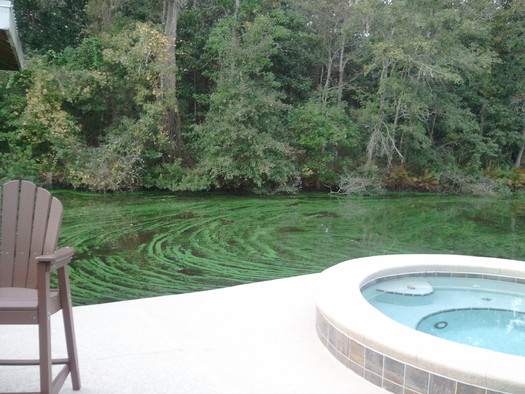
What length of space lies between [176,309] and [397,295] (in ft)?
5.73

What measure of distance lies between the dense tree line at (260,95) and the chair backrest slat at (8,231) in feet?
30.6

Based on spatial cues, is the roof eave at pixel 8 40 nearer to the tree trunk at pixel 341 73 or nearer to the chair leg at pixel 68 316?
the chair leg at pixel 68 316

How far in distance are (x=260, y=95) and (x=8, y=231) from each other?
10.4 meters

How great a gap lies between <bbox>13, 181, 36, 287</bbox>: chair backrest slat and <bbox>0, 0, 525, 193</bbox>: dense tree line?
9.39 metres

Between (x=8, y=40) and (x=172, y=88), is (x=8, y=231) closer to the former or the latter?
(x=8, y=40)

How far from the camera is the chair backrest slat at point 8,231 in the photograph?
213cm

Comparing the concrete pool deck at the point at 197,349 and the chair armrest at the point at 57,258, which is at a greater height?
the chair armrest at the point at 57,258

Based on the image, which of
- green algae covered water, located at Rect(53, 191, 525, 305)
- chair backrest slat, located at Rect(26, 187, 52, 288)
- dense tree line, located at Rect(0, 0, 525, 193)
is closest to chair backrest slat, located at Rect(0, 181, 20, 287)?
chair backrest slat, located at Rect(26, 187, 52, 288)

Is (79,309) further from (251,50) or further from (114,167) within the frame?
(251,50)

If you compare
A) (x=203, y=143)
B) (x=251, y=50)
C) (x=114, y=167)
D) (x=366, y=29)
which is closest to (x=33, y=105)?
(x=114, y=167)

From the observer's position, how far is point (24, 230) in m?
2.12

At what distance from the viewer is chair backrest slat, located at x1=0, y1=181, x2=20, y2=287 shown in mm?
2133

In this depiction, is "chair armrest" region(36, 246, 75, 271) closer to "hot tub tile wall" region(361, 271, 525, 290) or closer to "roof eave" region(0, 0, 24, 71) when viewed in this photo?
"roof eave" region(0, 0, 24, 71)

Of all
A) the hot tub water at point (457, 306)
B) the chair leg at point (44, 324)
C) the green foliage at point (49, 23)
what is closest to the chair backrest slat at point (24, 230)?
the chair leg at point (44, 324)
